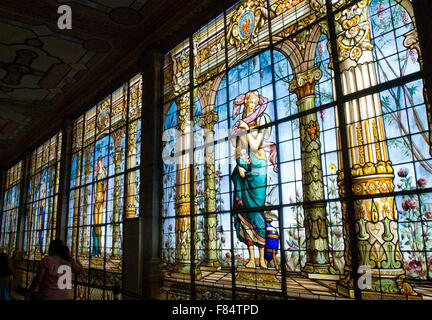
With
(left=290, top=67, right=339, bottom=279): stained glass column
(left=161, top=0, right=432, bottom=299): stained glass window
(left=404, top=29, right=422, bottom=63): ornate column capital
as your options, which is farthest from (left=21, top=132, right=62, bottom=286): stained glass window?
(left=404, top=29, right=422, bottom=63): ornate column capital

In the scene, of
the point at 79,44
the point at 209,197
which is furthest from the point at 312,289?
the point at 79,44

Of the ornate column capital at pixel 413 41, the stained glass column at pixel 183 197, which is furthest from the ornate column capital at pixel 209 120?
the ornate column capital at pixel 413 41

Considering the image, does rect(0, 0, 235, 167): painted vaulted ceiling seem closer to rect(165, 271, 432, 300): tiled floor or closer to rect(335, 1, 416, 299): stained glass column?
rect(335, 1, 416, 299): stained glass column

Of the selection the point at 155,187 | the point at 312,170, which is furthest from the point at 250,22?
the point at 155,187

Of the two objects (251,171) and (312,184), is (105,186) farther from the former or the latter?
(312,184)

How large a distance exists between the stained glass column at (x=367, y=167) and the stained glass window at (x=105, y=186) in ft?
21.0

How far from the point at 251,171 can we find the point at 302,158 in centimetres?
113

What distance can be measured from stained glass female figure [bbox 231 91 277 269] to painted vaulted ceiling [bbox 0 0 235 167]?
2.70 meters

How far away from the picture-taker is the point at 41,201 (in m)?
17.6

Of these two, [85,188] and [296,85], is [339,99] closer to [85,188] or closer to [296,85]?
[296,85]

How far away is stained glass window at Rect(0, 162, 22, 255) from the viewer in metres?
20.9

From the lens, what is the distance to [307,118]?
19.1 ft

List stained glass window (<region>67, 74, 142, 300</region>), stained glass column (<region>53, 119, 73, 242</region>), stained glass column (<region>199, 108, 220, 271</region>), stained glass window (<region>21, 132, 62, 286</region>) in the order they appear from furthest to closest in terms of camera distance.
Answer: stained glass window (<region>21, 132, 62, 286</region>) < stained glass column (<region>53, 119, 73, 242</region>) < stained glass window (<region>67, 74, 142, 300</region>) < stained glass column (<region>199, 108, 220, 271</region>)

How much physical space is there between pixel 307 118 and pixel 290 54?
1257mm
